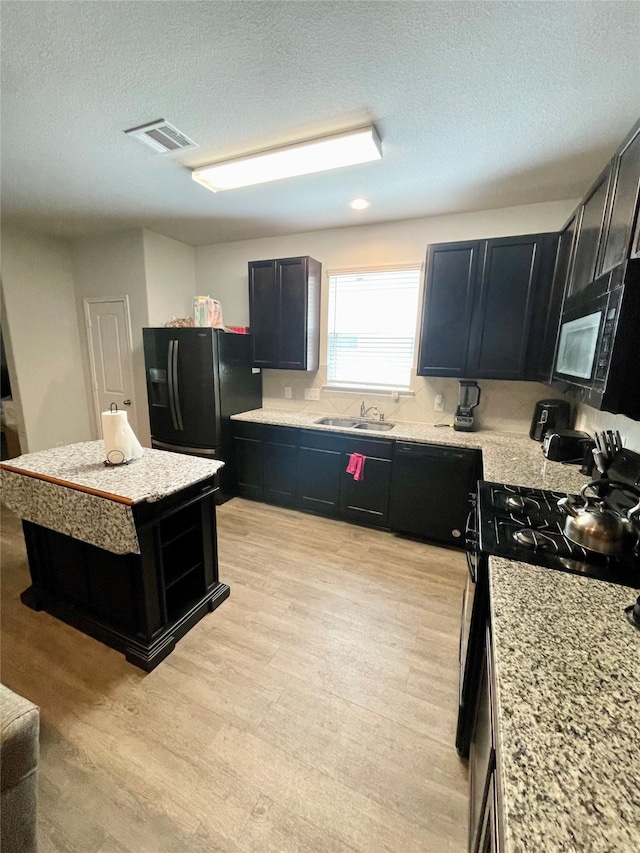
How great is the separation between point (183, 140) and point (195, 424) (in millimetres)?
2225

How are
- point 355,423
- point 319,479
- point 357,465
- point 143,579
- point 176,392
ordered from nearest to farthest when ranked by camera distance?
point 143,579
point 357,465
point 319,479
point 176,392
point 355,423

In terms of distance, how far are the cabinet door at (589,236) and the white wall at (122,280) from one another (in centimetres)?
383

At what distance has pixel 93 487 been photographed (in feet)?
5.30

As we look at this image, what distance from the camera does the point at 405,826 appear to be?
3.84ft

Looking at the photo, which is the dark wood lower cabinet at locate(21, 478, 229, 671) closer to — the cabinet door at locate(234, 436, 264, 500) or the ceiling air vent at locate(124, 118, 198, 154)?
the cabinet door at locate(234, 436, 264, 500)

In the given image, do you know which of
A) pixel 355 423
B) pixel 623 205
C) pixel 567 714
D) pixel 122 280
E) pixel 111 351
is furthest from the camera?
pixel 111 351

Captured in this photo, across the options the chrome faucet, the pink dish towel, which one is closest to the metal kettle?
the pink dish towel

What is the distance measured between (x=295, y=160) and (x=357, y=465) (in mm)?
2237

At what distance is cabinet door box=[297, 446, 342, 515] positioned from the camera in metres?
3.17

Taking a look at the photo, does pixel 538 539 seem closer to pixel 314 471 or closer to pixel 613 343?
pixel 613 343

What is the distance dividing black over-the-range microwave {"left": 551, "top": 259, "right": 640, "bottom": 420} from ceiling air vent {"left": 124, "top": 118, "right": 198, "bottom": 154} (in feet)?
7.59

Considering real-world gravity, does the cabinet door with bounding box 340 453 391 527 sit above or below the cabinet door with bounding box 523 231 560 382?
below

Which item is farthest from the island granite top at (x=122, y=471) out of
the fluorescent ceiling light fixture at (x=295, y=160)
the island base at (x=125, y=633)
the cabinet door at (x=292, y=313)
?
the fluorescent ceiling light fixture at (x=295, y=160)

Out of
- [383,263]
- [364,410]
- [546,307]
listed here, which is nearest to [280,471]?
[364,410]
